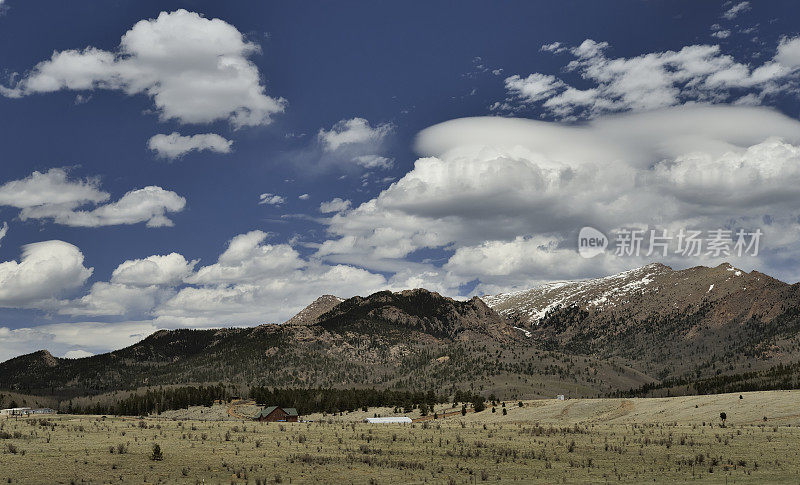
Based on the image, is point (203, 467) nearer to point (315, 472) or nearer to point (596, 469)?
point (315, 472)

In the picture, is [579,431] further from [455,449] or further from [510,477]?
[510,477]

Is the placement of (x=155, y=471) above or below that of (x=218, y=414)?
above

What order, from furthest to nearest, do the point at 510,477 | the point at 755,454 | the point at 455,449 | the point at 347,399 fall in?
1. the point at 347,399
2. the point at 455,449
3. the point at 755,454
4. the point at 510,477

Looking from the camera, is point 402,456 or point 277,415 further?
point 277,415

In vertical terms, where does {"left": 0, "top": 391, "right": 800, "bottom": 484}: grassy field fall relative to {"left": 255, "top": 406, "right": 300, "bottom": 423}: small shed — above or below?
above

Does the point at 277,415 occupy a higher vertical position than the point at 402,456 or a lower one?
lower

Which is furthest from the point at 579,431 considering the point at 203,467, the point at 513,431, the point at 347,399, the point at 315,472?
the point at 347,399

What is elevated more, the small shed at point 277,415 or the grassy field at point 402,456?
the grassy field at point 402,456

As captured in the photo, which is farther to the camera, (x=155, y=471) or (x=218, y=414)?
(x=218, y=414)

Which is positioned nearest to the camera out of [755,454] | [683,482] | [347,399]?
[683,482]

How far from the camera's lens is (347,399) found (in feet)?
588

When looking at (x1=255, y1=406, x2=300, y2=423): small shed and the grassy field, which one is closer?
the grassy field

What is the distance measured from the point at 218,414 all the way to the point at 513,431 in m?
127

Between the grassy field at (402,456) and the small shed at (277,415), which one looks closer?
the grassy field at (402,456)
